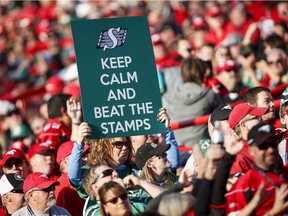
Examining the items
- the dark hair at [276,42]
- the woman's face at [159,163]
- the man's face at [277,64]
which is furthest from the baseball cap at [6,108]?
the woman's face at [159,163]

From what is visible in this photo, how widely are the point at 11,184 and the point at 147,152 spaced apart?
4.56 feet

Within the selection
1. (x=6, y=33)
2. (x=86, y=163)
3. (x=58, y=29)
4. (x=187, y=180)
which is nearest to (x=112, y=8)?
(x=58, y=29)

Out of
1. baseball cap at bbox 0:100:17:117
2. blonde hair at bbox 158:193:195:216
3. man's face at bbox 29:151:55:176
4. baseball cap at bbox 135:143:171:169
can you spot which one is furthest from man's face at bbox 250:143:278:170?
baseball cap at bbox 0:100:17:117

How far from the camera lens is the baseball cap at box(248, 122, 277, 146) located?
834 cm

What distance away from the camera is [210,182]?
8.26 metres

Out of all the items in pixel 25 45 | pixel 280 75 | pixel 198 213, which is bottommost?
pixel 198 213

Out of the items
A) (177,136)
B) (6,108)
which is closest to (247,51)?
(177,136)

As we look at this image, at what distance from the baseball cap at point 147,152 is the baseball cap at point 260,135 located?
1.52 m

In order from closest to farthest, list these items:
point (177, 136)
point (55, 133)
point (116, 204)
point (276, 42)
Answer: point (116, 204)
point (55, 133)
point (177, 136)
point (276, 42)

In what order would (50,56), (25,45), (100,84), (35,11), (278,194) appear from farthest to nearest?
(35,11) → (25,45) → (50,56) → (100,84) → (278,194)

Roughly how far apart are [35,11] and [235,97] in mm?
13788

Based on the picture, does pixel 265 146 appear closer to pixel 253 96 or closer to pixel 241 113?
pixel 241 113

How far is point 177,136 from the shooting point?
13219 millimetres

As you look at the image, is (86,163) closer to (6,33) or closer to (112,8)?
(112,8)
